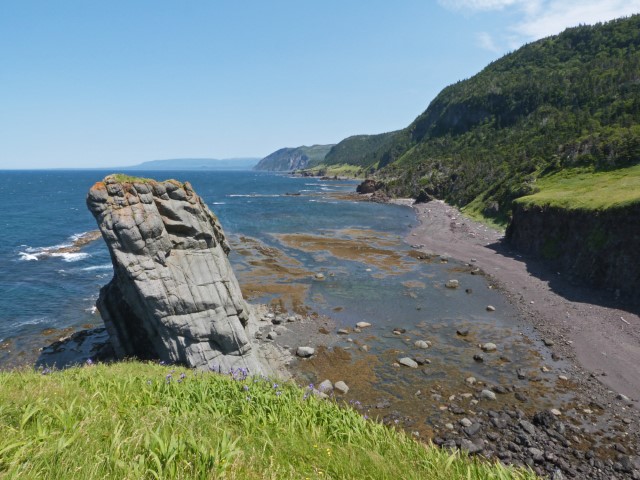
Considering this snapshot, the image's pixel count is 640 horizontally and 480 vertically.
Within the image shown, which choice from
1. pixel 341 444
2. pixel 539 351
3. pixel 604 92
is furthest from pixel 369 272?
pixel 604 92

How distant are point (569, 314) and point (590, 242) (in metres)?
12.8

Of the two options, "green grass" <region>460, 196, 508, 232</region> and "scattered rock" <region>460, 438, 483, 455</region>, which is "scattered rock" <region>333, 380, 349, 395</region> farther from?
"green grass" <region>460, 196, 508, 232</region>

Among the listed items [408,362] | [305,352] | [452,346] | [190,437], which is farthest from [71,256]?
[190,437]

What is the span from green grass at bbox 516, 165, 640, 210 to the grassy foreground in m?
43.3

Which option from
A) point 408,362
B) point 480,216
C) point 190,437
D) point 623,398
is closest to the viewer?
point 190,437

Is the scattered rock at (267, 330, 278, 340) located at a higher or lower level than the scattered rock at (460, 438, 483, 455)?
Result: lower

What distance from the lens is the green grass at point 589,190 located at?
44037mm

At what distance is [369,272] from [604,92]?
119m

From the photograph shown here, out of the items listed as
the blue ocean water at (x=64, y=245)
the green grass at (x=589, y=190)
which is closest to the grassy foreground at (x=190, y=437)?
the blue ocean water at (x=64, y=245)

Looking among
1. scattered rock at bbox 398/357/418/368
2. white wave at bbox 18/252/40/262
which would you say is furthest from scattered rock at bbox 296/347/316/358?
white wave at bbox 18/252/40/262

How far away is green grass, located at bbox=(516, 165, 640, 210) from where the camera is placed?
4404 centimetres

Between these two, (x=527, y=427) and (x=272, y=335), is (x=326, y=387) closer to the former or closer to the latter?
(x=272, y=335)

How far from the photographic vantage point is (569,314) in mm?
35062

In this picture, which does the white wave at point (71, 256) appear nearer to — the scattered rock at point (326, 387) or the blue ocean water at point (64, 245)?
the blue ocean water at point (64, 245)
